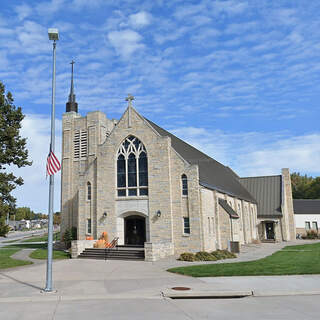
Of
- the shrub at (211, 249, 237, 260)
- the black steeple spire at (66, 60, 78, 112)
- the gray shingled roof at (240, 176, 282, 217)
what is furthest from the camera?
the gray shingled roof at (240, 176, 282, 217)

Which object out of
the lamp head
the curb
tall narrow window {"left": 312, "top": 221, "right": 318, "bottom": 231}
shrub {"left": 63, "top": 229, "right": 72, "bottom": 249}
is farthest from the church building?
tall narrow window {"left": 312, "top": 221, "right": 318, "bottom": 231}

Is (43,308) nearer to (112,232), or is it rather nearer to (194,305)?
(194,305)

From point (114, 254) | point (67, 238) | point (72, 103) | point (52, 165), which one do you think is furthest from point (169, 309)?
point (72, 103)

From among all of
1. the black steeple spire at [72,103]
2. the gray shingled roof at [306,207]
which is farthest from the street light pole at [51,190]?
the gray shingled roof at [306,207]

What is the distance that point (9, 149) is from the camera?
22.8m

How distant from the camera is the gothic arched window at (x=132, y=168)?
27.9m

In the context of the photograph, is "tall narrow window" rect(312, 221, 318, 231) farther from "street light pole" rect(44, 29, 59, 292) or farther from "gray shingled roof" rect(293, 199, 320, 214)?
"street light pole" rect(44, 29, 59, 292)

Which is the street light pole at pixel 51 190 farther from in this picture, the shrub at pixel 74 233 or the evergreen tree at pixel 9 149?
the shrub at pixel 74 233

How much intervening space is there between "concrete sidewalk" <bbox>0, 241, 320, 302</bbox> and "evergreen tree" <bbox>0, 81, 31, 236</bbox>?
5599 mm

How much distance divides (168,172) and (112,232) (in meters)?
6.94

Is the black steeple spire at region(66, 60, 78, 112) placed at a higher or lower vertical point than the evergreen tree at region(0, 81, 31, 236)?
higher

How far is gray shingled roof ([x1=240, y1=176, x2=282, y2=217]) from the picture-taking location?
4593 centimetres

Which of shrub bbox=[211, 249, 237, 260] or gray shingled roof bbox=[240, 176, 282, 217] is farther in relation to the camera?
gray shingled roof bbox=[240, 176, 282, 217]

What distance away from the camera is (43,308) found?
9.91m
